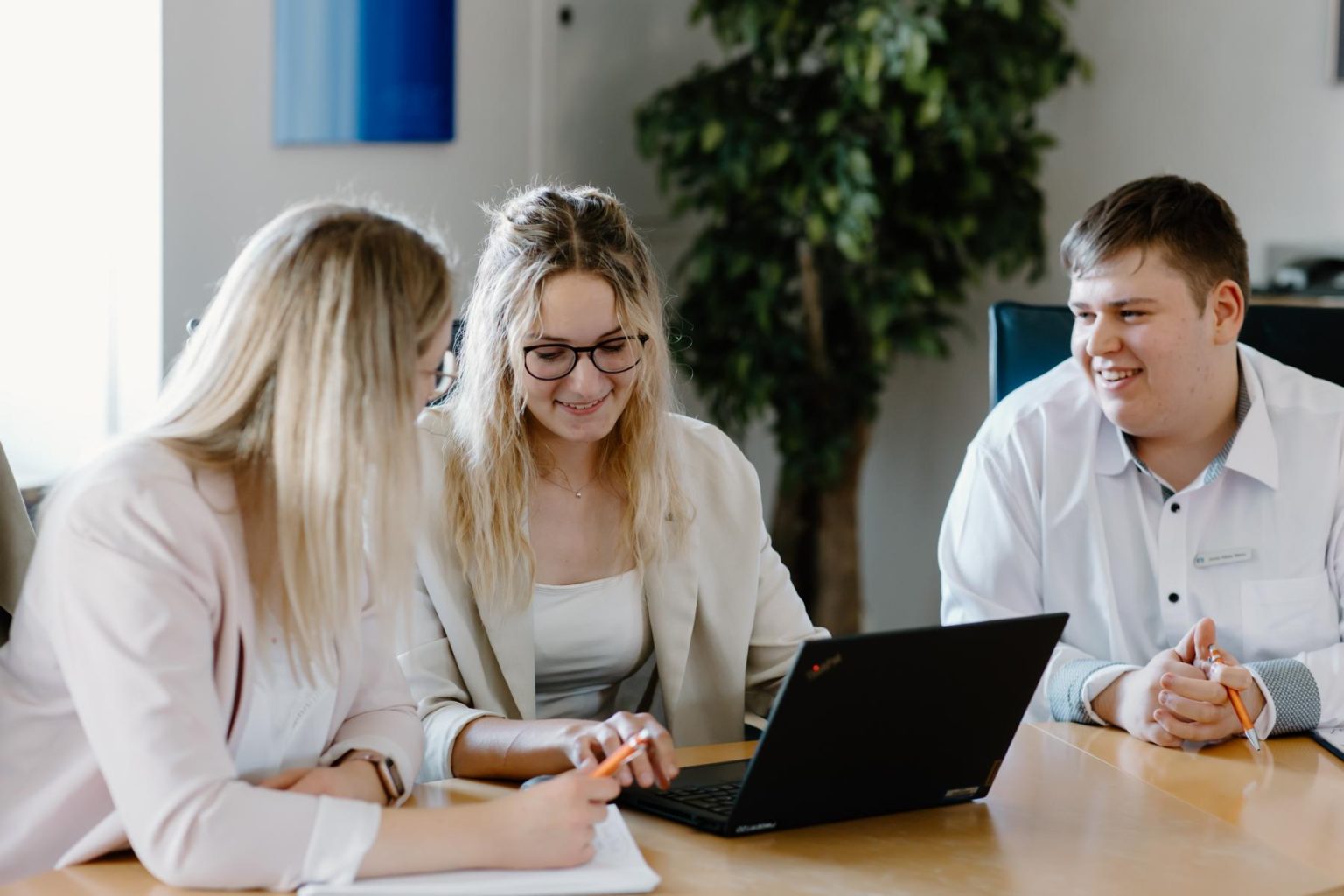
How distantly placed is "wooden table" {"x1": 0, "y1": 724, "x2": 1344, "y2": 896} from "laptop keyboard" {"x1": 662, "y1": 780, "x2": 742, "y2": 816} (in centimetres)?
3

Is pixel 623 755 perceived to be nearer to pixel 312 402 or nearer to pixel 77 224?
pixel 312 402

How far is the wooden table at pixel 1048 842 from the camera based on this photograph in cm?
112

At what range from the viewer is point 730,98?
130 inches

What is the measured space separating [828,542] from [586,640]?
1913mm

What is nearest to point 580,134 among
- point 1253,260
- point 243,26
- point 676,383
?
point 243,26

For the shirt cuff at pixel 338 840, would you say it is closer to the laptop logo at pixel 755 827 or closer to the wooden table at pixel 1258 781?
the laptop logo at pixel 755 827

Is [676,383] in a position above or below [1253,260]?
below

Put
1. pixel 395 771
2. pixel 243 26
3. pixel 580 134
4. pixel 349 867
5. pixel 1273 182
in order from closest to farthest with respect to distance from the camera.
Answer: pixel 349 867 → pixel 395 771 → pixel 243 26 → pixel 1273 182 → pixel 580 134

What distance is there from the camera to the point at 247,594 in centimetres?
115

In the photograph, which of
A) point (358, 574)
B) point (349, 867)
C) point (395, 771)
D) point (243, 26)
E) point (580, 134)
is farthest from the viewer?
point (580, 134)

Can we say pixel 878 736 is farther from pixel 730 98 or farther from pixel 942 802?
pixel 730 98

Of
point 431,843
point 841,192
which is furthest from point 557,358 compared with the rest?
point 841,192

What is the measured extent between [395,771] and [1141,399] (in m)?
1.08

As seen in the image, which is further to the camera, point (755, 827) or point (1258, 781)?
point (1258, 781)
